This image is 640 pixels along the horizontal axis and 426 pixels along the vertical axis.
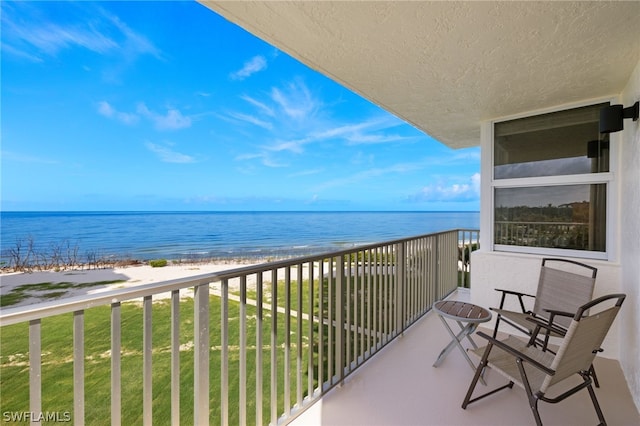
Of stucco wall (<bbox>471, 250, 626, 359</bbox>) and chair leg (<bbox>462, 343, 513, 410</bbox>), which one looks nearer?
chair leg (<bbox>462, 343, 513, 410</bbox>)

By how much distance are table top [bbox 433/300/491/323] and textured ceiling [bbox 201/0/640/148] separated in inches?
85.4

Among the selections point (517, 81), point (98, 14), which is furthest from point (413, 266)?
point (98, 14)

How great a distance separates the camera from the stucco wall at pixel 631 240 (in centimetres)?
209

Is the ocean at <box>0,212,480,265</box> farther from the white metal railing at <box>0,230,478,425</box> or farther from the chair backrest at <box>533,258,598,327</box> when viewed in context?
the white metal railing at <box>0,230,478,425</box>

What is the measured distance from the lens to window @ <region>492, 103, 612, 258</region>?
117 inches

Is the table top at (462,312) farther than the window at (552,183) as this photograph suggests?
No

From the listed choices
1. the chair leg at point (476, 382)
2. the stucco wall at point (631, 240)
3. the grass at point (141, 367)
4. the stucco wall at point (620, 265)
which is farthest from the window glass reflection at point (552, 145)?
the chair leg at point (476, 382)

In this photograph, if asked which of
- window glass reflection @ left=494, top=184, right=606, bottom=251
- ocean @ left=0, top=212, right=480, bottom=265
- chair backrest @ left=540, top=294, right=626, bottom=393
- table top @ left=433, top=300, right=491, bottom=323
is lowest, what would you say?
ocean @ left=0, top=212, right=480, bottom=265

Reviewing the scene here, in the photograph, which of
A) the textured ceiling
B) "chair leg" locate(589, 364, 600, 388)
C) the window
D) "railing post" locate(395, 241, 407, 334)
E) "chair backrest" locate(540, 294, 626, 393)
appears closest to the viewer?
A: "chair backrest" locate(540, 294, 626, 393)

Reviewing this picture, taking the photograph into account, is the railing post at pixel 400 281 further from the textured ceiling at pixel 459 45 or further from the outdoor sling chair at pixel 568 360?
the textured ceiling at pixel 459 45

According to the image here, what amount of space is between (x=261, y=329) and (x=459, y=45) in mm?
2435

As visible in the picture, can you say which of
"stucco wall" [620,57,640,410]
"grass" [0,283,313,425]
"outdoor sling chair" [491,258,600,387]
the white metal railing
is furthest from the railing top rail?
"stucco wall" [620,57,640,410]

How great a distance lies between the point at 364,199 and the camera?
37969 millimetres

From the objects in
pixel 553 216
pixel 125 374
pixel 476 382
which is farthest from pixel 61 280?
pixel 553 216
